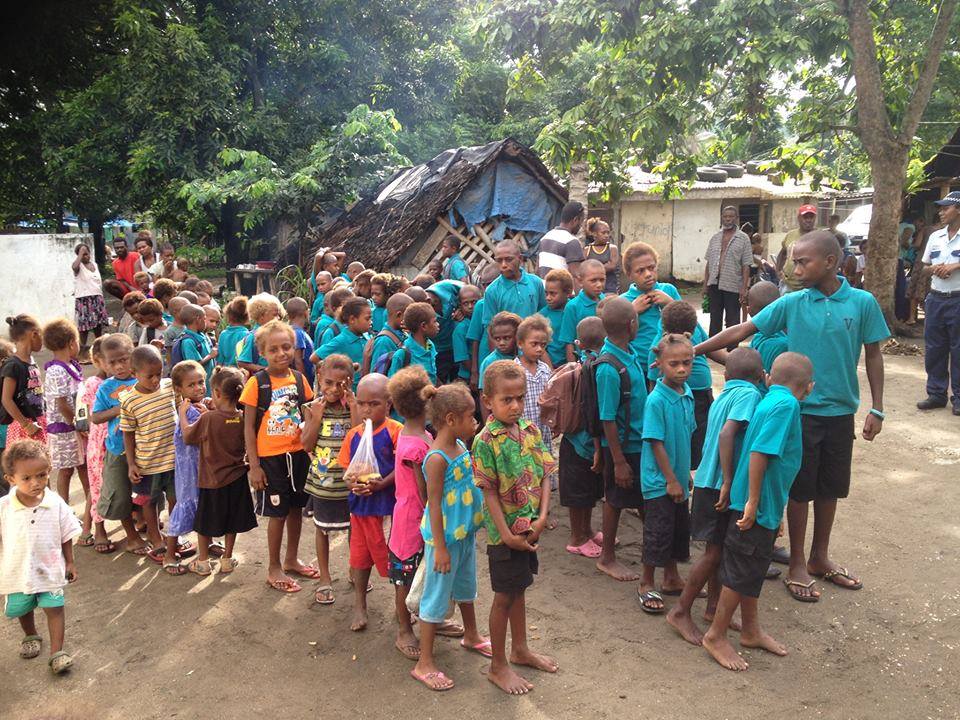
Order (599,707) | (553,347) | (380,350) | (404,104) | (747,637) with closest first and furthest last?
(599,707)
(747,637)
(380,350)
(553,347)
(404,104)

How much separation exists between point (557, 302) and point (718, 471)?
2.12m

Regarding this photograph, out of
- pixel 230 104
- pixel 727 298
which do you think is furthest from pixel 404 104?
pixel 727 298

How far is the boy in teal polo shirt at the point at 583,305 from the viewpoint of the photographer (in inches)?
217

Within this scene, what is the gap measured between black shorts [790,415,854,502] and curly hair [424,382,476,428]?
200 centimetres

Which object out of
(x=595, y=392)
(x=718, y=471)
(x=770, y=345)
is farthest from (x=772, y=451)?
(x=770, y=345)

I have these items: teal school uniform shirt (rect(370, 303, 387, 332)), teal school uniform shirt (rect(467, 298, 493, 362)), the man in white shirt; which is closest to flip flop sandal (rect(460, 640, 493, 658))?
teal school uniform shirt (rect(467, 298, 493, 362))

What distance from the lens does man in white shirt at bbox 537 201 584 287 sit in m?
7.20

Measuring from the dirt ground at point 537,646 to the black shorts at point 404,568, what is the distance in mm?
369

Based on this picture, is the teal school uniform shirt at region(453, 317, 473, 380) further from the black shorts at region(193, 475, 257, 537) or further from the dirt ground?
the black shorts at region(193, 475, 257, 537)

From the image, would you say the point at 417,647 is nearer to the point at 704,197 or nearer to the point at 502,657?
the point at 502,657

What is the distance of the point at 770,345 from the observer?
4645 millimetres

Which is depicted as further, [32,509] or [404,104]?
[404,104]

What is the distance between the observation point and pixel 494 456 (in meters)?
3.36

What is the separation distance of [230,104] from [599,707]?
47.0ft
